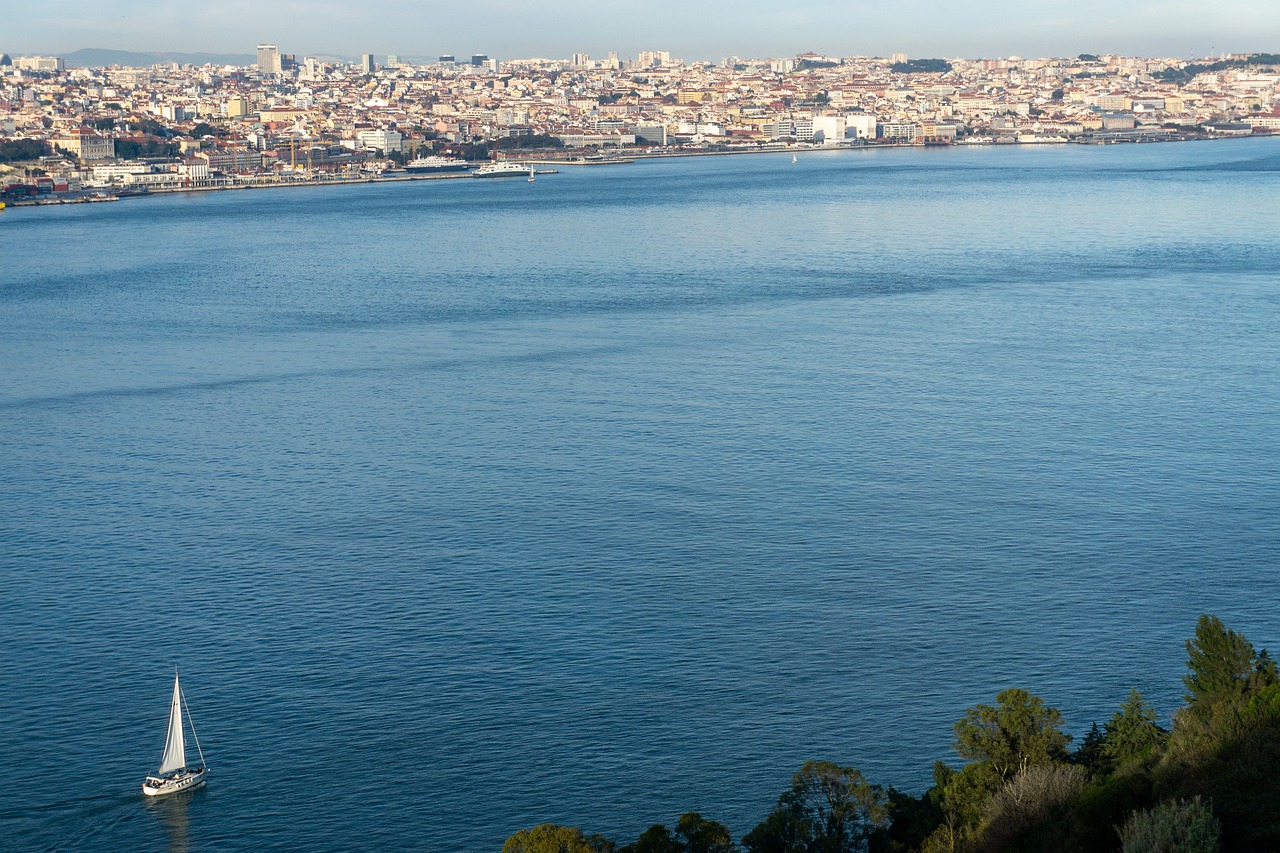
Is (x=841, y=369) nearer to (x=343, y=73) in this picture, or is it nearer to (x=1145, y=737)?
(x=1145, y=737)

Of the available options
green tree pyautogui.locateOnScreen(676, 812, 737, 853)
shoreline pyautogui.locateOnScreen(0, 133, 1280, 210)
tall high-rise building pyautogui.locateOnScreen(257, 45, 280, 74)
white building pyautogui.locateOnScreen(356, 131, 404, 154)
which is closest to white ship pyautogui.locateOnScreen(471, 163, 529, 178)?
shoreline pyautogui.locateOnScreen(0, 133, 1280, 210)

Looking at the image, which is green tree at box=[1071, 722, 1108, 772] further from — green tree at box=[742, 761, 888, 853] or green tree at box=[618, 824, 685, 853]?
green tree at box=[618, 824, 685, 853]

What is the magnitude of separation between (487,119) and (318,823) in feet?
153

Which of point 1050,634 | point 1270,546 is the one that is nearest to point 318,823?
point 1050,634

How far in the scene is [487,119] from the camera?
49469 mm

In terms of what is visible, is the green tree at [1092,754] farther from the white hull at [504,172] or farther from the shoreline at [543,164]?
the white hull at [504,172]

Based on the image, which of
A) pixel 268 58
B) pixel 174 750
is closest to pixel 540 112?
pixel 268 58

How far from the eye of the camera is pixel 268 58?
267 ft

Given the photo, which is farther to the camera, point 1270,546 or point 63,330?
point 63,330

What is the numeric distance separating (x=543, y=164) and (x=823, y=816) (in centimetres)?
3652

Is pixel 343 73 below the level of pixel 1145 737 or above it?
above

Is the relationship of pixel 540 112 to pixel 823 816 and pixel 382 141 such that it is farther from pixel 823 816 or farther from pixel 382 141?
pixel 823 816

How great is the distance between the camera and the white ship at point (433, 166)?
35.2m

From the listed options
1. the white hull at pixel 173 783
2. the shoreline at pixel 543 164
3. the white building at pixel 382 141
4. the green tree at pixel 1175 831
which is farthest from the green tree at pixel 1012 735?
the white building at pixel 382 141
